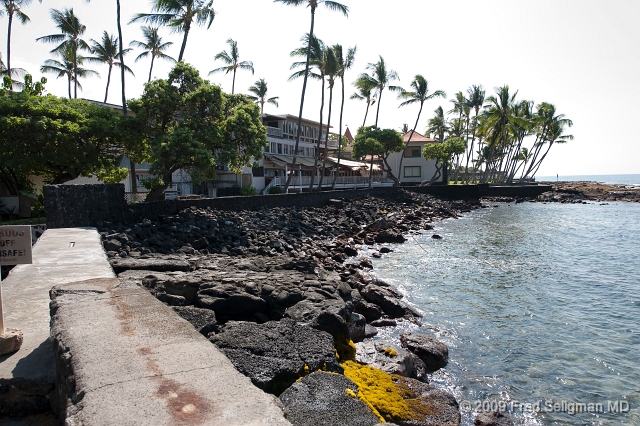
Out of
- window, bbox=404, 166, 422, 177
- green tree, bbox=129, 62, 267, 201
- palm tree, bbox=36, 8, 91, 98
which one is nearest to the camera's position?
green tree, bbox=129, 62, 267, 201

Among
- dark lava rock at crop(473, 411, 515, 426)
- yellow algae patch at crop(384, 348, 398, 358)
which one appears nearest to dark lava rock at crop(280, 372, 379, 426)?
dark lava rock at crop(473, 411, 515, 426)

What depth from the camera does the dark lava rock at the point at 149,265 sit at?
901cm

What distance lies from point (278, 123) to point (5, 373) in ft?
141

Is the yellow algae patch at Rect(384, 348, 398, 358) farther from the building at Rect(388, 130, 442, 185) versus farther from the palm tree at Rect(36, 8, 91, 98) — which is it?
the building at Rect(388, 130, 442, 185)

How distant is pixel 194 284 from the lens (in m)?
7.98

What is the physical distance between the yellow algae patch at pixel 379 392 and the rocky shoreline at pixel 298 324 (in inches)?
0.7

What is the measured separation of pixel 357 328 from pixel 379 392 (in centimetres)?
288

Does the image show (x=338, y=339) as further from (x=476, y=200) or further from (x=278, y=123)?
(x=476, y=200)

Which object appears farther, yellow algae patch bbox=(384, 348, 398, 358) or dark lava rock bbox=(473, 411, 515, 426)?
yellow algae patch bbox=(384, 348, 398, 358)

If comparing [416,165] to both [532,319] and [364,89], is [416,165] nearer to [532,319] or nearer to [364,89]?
[364,89]

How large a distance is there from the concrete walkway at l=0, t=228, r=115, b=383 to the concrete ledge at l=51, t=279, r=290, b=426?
26 cm

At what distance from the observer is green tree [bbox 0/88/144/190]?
17797mm

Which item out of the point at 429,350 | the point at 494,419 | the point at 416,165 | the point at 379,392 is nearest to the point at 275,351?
the point at 379,392

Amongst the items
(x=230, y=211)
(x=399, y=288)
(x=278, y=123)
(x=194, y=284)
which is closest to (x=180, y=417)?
(x=194, y=284)
